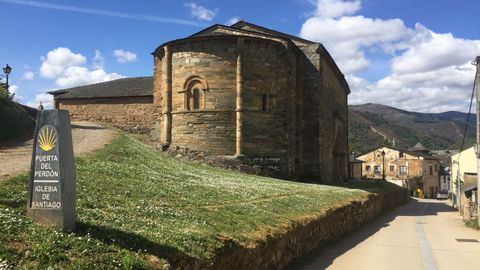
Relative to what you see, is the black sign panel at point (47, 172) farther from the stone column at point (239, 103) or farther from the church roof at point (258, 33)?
the church roof at point (258, 33)

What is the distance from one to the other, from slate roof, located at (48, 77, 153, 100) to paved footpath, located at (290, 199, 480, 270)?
879 inches

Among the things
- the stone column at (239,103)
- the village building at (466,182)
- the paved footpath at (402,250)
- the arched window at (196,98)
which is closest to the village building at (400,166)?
the village building at (466,182)

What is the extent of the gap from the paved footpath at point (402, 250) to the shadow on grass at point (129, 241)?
232 inches

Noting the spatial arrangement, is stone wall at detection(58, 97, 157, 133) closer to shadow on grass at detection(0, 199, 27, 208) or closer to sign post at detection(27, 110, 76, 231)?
shadow on grass at detection(0, 199, 27, 208)

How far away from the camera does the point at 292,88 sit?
30.0m

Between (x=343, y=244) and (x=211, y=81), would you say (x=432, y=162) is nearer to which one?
(x=211, y=81)

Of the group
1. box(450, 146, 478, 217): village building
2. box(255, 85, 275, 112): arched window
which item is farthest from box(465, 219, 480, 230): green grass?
box(255, 85, 275, 112): arched window

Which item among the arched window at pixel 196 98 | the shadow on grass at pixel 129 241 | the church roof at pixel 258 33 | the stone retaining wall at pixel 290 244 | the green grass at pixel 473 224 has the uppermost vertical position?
the church roof at pixel 258 33

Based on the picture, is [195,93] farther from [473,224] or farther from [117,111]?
[473,224]

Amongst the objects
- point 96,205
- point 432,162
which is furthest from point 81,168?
point 432,162

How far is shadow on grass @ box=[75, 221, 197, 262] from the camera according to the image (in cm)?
720

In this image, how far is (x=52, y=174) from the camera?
7047mm

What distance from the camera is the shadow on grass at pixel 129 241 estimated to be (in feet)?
23.6

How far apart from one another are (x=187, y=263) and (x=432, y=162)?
280 feet
